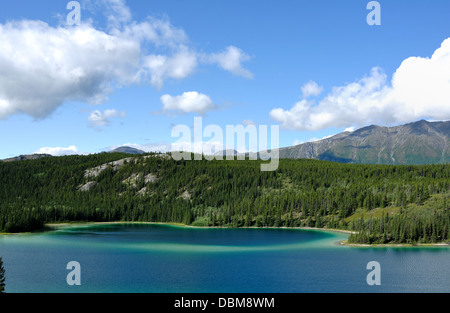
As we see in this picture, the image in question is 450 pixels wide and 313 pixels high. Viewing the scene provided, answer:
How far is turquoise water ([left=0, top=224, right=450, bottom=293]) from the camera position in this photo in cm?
7594

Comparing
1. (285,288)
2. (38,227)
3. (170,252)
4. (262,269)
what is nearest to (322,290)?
(285,288)

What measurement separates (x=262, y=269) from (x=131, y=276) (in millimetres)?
30271

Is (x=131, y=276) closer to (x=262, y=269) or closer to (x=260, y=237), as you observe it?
(x=262, y=269)

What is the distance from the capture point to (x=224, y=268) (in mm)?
94500

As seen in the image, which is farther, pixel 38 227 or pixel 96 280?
pixel 38 227

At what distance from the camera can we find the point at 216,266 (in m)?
96.9

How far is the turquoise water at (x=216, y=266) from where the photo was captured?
249ft

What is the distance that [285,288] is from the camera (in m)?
75.1

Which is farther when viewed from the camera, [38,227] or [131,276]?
[38,227]

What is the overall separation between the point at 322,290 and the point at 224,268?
27.7 m
